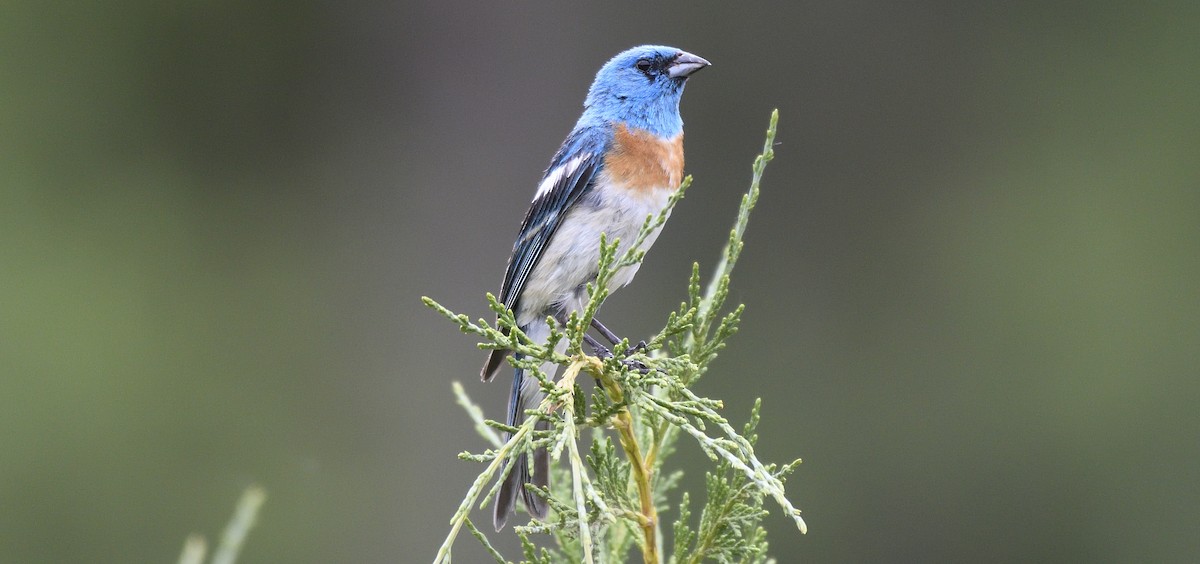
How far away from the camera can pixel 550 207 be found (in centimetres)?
325

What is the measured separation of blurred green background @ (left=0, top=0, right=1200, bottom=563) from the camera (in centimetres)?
736

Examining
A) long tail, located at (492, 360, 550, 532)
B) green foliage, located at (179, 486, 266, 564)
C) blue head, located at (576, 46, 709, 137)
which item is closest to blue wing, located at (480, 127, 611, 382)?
blue head, located at (576, 46, 709, 137)

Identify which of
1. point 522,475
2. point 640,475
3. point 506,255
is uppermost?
point 640,475

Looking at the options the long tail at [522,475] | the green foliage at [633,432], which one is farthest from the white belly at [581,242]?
the green foliage at [633,432]

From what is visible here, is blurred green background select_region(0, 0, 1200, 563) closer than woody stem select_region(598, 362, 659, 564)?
No

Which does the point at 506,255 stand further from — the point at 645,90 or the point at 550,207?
the point at 550,207

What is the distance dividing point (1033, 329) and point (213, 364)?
5.25 m

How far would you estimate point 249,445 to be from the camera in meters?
7.53

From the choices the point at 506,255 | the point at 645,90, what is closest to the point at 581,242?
the point at 645,90

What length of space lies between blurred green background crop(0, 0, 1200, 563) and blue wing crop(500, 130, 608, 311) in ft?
11.9

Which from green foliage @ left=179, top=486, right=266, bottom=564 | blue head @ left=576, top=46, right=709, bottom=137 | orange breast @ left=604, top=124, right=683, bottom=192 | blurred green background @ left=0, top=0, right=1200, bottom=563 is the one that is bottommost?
blurred green background @ left=0, top=0, right=1200, bottom=563

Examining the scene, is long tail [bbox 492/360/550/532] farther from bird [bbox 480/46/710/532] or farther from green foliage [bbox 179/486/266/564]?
green foliage [bbox 179/486/266/564]

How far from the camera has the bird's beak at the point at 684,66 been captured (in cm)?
347

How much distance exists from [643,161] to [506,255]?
3.74 metres
